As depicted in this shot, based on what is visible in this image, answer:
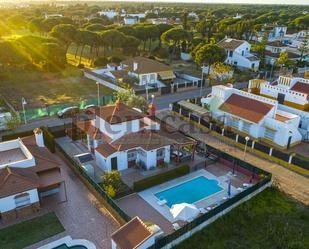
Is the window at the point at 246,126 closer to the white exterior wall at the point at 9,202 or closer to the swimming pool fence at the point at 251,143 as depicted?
the swimming pool fence at the point at 251,143

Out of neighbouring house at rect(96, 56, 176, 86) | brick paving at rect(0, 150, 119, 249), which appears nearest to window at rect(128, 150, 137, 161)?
brick paving at rect(0, 150, 119, 249)

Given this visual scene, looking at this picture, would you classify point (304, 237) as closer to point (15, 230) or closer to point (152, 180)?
point (152, 180)

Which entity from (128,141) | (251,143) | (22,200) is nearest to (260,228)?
(251,143)

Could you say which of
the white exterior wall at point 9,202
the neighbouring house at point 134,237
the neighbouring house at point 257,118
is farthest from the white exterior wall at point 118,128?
the neighbouring house at point 257,118

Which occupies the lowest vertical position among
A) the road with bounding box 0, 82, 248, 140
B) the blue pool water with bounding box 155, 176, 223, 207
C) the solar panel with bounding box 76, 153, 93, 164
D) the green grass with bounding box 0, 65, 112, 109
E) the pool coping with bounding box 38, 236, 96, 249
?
the blue pool water with bounding box 155, 176, 223, 207

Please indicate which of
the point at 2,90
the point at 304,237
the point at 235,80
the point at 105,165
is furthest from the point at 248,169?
the point at 2,90

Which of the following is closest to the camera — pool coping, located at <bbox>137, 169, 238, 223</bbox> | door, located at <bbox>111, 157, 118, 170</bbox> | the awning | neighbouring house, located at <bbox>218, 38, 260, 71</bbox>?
pool coping, located at <bbox>137, 169, 238, 223</bbox>

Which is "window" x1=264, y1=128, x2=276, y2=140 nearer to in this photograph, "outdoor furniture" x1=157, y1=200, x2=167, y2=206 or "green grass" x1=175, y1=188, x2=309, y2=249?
"green grass" x1=175, y1=188, x2=309, y2=249

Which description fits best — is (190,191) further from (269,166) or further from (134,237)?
(269,166)
